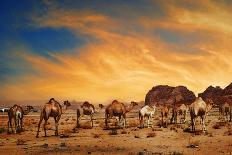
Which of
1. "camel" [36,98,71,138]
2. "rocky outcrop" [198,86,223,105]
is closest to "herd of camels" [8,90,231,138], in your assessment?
"camel" [36,98,71,138]

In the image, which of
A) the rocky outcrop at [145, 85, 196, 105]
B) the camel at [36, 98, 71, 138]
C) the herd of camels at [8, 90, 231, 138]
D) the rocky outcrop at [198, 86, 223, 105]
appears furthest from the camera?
the rocky outcrop at [145, 85, 196, 105]

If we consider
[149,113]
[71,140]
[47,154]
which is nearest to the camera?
[47,154]

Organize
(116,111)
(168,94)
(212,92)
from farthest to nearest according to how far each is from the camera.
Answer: (168,94)
(212,92)
(116,111)

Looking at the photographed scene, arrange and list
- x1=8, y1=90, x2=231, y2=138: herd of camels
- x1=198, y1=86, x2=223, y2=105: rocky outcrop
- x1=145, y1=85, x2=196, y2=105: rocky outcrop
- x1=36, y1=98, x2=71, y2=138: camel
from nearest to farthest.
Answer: x1=36, y1=98, x2=71, y2=138: camel
x1=8, y1=90, x2=231, y2=138: herd of camels
x1=198, y1=86, x2=223, y2=105: rocky outcrop
x1=145, y1=85, x2=196, y2=105: rocky outcrop

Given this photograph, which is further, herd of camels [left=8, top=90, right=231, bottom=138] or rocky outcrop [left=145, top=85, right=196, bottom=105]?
rocky outcrop [left=145, top=85, right=196, bottom=105]

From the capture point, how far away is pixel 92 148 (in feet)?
68.8

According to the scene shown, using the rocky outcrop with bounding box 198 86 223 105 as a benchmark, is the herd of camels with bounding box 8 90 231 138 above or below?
below

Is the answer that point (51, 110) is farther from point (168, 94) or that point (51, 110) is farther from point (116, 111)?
point (168, 94)

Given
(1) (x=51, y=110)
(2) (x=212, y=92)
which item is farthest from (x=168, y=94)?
(1) (x=51, y=110)

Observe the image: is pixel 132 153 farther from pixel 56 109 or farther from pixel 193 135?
pixel 56 109

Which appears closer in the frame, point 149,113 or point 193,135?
point 193,135

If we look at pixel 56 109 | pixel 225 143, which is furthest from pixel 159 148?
pixel 56 109

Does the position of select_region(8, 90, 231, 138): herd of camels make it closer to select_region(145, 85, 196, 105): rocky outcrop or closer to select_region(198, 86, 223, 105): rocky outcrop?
select_region(198, 86, 223, 105): rocky outcrop

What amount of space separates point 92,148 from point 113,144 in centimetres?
243
